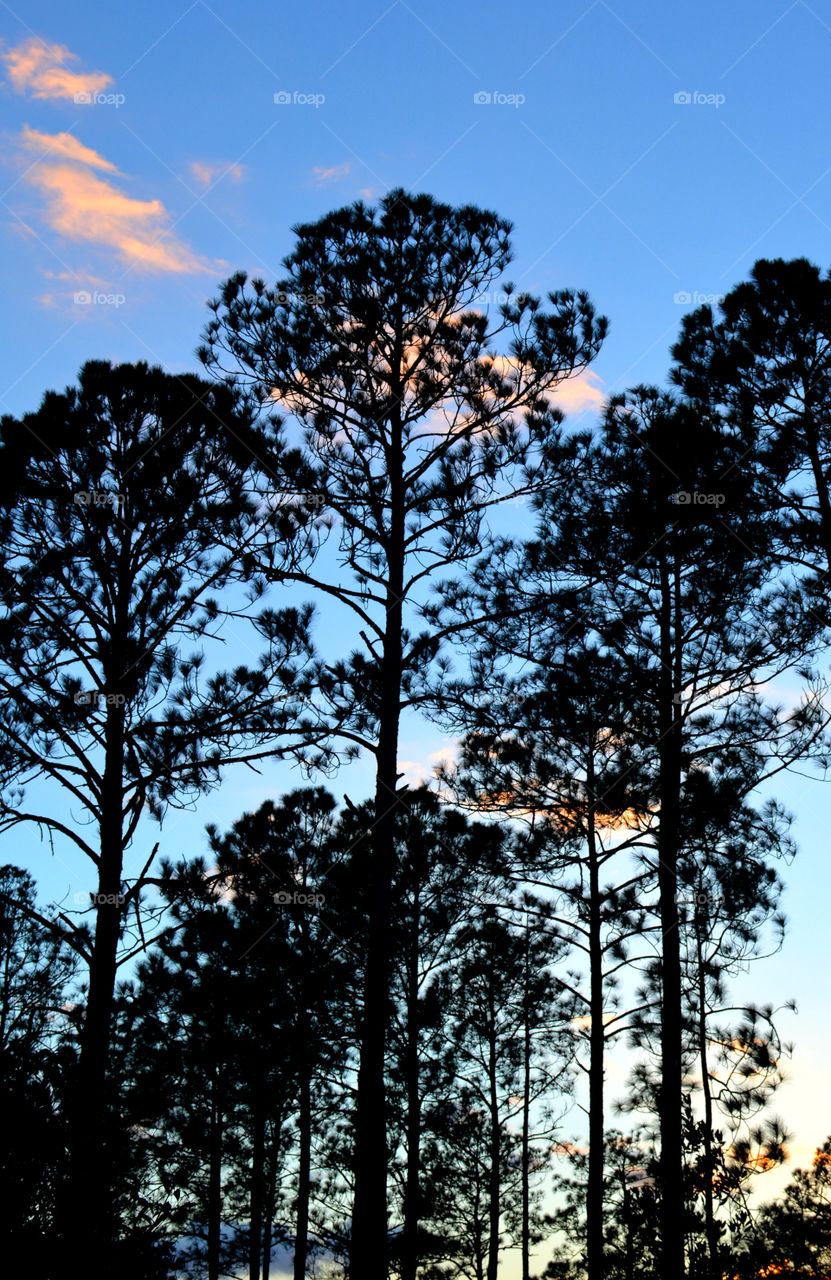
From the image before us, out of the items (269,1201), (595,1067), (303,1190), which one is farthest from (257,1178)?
(595,1067)

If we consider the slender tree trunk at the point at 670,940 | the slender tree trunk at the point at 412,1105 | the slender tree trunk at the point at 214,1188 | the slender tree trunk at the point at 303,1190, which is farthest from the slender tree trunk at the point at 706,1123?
the slender tree trunk at the point at 214,1188

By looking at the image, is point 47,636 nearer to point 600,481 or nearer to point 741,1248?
point 600,481

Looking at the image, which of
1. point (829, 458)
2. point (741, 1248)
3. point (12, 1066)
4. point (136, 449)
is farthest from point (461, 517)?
point (741, 1248)

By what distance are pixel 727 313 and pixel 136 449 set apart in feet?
22.2

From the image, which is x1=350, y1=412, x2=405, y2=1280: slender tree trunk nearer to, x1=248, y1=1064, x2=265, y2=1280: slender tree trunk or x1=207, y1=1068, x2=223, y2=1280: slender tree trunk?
x1=248, y1=1064, x2=265, y2=1280: slender tree trunk

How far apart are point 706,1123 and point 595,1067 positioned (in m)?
1.63

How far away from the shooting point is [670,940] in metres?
10.4

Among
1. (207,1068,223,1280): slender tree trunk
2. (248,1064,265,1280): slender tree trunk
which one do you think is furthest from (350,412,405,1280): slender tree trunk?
(207,1068,223,1280): slender tree trunk

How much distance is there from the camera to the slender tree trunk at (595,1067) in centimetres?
1234

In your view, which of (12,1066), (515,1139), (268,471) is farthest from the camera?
(515,1139)

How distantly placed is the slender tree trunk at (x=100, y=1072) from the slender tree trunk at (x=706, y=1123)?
22.3 feet

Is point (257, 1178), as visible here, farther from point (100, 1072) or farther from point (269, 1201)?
point (100, 1072)

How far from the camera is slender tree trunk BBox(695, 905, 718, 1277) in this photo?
35.9 ft

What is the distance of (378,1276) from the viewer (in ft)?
25.7
